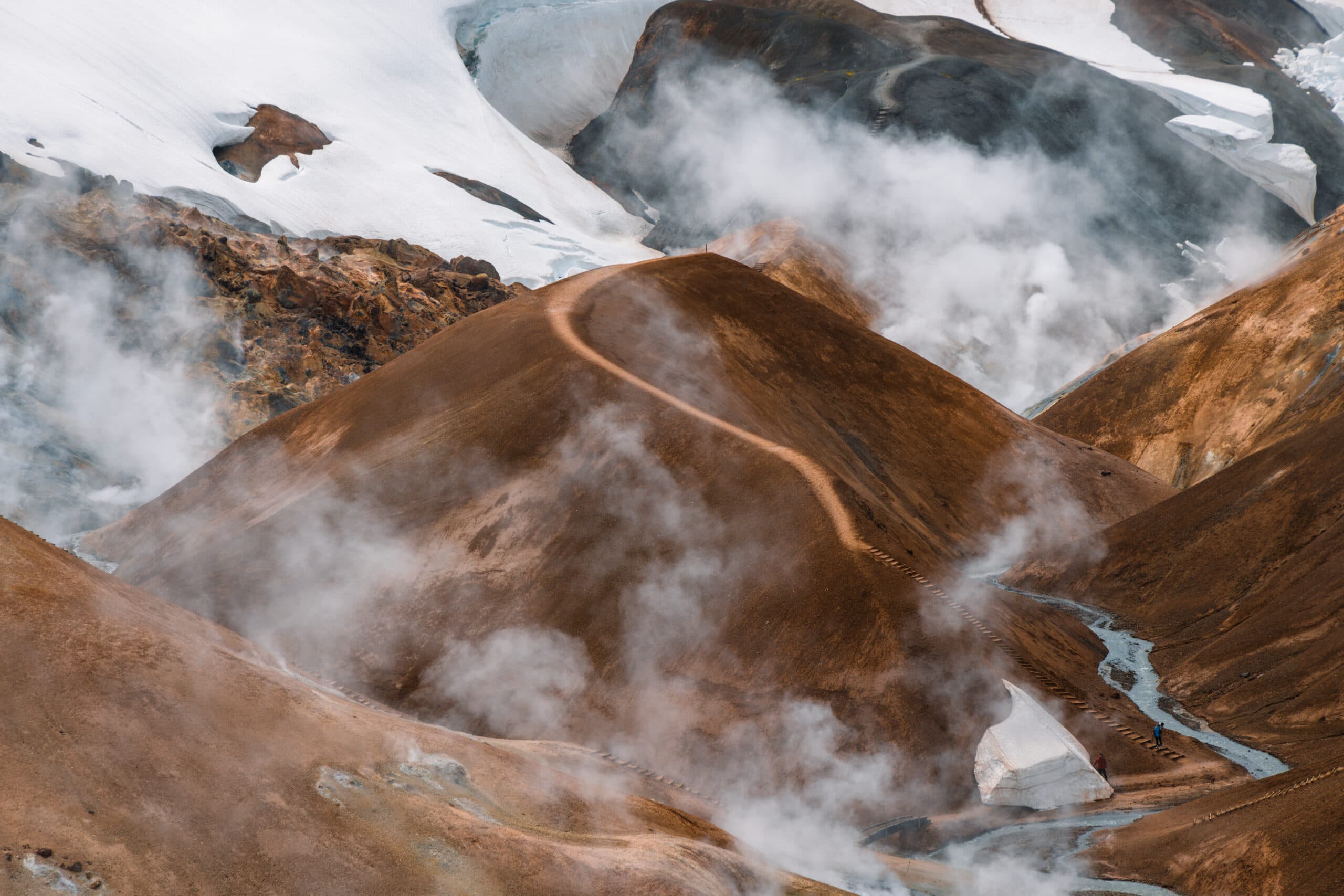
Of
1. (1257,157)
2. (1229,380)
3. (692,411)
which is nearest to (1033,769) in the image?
(692,411)

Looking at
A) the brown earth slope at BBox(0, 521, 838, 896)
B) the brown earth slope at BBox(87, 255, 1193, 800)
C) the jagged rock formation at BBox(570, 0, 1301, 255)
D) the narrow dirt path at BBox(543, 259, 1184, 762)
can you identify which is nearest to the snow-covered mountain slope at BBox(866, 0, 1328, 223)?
the jagged rock formation at BBox(570, 0, 1301, 255)

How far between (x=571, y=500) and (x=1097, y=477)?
104ft

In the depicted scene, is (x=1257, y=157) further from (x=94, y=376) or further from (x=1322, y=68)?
(x=94, y=376)

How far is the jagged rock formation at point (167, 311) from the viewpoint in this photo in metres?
56.2

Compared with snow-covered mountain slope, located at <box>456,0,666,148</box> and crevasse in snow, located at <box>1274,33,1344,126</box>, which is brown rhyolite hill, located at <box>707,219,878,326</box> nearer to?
snow-covered mountain slope, located at <box>456,0,666,148</box>

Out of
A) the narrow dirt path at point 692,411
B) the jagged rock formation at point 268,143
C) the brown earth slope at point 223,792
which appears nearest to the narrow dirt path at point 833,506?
the narrow dirt path at point 692,411

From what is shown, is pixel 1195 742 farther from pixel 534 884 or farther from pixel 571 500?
pixel 534 884

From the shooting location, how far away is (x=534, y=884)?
19344 millimetres

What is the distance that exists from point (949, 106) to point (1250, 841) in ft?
290

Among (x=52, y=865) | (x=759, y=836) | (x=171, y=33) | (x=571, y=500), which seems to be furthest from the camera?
(x=171, y=33)

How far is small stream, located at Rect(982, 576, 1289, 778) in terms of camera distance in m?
33.7

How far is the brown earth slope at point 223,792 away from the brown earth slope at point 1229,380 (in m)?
49.3

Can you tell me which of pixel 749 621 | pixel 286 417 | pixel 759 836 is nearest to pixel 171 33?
pixel 286 417

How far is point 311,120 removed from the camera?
10269 cm
